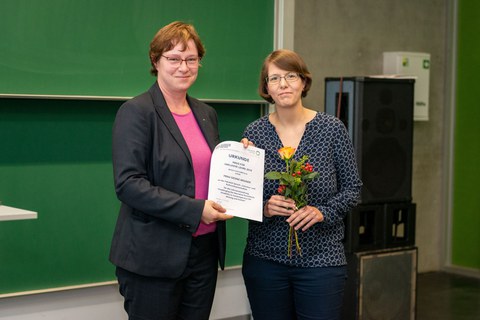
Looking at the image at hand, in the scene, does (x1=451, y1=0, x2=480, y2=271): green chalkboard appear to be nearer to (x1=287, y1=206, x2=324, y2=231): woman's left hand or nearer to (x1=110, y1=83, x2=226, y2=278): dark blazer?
(x1=287, y1=206, x2=324, y2=231): woman's left hand

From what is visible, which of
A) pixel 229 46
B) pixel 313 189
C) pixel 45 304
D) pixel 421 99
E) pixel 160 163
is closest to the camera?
pixel 160 163

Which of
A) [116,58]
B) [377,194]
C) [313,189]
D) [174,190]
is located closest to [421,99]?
[377,194]

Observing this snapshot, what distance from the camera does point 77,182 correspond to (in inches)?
146

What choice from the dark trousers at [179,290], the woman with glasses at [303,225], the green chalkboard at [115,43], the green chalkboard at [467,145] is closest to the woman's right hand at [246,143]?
the woman with glasses at [303,225]

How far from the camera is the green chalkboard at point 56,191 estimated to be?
3.50 m

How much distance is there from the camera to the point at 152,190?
243 cm

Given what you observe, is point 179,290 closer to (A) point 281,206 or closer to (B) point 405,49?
(A) point 281,206

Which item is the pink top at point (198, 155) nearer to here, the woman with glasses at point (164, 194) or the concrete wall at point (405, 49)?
the woman with glasses at point (164, 194)

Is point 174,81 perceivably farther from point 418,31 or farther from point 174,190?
point 418,31

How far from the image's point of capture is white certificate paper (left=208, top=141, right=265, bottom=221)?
257 centimetres

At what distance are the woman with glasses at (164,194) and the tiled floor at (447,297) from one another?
113 inches

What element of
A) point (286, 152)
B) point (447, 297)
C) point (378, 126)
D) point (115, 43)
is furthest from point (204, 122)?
point (447, 297)

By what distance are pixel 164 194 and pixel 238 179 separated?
0.31 meters

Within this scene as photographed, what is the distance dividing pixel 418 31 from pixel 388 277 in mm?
2481
